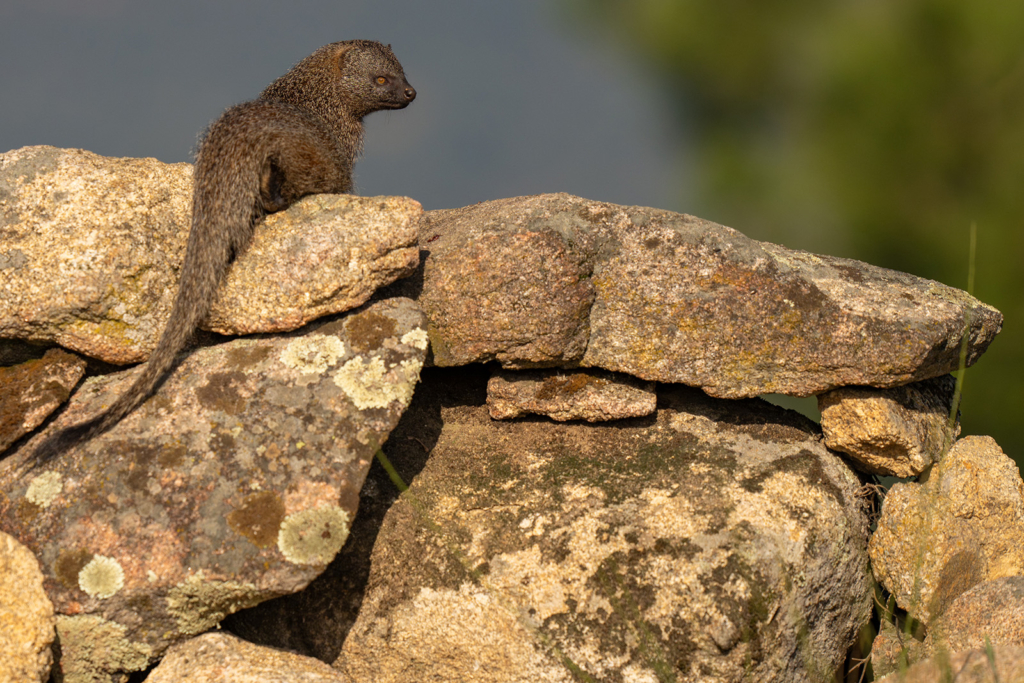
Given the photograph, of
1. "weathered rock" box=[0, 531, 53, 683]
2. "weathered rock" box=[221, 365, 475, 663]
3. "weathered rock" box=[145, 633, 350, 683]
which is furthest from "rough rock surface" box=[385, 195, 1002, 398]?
"weathered rock" box=[0, 531, 53, 683]

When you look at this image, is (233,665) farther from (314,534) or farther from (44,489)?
(44,489)

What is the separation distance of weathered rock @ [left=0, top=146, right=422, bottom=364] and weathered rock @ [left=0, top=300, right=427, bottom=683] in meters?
0.32

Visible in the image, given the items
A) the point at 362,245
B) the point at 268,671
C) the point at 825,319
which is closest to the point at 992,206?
the point at 825,319

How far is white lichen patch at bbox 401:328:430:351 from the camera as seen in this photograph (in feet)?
16.6

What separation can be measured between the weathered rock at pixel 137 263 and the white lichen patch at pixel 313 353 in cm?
14

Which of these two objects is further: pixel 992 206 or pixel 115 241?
pixel 992 206

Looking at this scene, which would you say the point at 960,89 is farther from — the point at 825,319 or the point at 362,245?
the point at 362,245

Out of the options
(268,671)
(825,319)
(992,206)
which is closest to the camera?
(268,671)

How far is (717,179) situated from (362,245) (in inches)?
333

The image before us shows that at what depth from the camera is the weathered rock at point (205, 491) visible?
4.34 metres

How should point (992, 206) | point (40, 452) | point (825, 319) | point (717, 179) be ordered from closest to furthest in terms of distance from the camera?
1. point (40, 452)
2. point (825, 319)
3. point (992, 206)
4. point (717, 179)

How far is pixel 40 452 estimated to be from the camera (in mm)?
4777

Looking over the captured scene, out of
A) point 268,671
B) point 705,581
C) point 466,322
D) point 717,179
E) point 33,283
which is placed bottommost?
point 268,671

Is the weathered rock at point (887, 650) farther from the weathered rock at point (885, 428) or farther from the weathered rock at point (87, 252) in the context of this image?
the weathered rock at point (87, 252)
